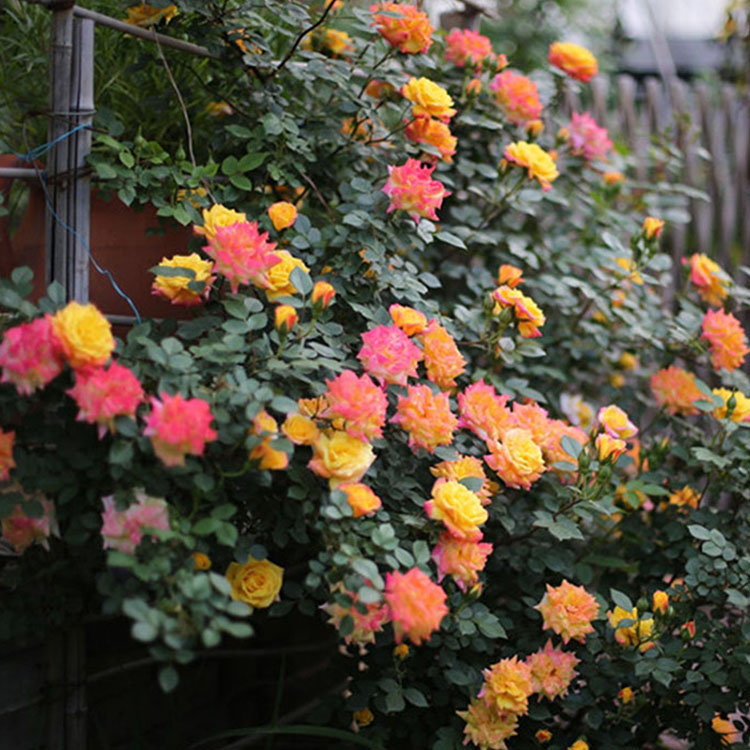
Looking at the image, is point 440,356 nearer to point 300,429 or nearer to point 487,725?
point 300,429

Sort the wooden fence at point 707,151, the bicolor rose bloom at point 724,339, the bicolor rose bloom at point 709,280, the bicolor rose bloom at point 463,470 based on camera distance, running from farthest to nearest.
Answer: the wooden fence at point 707,151 < the bicolor rose bloom at point 709,280 < the bicolor rose bloom at point 724,339 < the bicolor rose bloom at point 463,470

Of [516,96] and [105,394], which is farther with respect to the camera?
[516,96]

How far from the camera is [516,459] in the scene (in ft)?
4.05

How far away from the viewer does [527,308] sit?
1.36m

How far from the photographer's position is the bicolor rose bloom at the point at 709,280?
184 centimetres

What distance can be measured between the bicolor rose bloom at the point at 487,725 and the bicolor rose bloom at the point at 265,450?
0.50 meters

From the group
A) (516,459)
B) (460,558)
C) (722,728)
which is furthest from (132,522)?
(722,728)

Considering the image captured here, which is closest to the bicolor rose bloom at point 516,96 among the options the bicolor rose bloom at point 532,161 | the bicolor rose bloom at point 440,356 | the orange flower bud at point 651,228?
the bicolor rose bloom at point 532,161

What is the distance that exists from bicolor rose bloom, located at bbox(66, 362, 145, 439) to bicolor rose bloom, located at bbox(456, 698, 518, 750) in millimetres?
655

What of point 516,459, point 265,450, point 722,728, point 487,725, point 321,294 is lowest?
point 722,728

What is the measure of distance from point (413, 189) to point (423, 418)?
1.11 feet

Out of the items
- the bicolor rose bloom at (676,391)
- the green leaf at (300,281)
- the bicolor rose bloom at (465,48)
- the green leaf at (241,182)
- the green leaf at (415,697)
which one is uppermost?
the bicolor rose bloom at (465,48)

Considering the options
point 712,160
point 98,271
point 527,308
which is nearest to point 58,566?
point 98,271

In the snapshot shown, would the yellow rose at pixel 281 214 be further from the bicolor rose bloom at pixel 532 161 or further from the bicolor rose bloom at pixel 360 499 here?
the bicolor rose bloom at pixel 532 161
